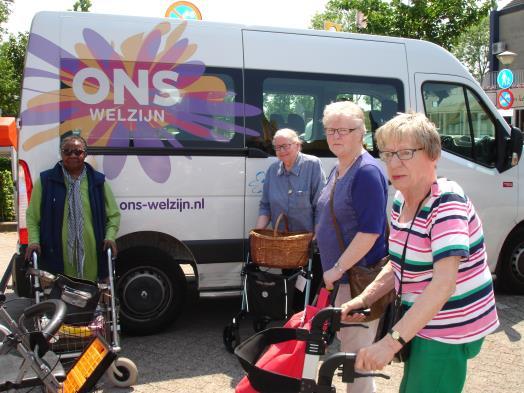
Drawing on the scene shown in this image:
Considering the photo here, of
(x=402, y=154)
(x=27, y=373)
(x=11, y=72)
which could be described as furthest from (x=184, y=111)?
(x=11, y=72)

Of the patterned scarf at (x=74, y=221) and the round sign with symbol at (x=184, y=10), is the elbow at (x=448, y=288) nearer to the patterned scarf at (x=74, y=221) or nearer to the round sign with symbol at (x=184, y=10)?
the patterned scarf at (x=74, y=221)

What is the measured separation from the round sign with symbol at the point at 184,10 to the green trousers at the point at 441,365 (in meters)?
4.64

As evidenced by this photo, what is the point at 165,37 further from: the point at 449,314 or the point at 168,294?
the point at 449,314

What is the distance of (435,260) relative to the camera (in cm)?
191

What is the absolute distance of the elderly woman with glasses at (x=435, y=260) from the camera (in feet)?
6.32

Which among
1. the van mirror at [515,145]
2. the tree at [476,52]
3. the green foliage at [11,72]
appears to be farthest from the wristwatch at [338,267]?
the tree at [476,52]

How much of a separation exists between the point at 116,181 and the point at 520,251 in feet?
14.1

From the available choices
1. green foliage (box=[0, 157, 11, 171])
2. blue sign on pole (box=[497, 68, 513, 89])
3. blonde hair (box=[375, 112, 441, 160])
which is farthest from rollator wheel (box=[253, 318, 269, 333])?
blue sign on pole (box=[497, 68, 513, 89])

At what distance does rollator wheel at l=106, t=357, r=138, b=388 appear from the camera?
3914mm

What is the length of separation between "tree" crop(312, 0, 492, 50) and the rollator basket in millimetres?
10925

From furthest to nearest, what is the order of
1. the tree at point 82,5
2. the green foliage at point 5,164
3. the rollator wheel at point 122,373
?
the tree at point 82,5, the green foliage at point 5,164, the rollator wheel at point 122,373

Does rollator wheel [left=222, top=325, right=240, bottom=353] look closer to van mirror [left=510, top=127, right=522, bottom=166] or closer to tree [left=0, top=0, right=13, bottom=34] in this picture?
van mirror [left=510, top=127, right=522, bottom=166]

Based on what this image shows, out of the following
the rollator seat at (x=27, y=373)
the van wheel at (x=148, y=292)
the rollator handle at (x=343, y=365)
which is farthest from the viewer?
the van wheel at (x=148, y=292)

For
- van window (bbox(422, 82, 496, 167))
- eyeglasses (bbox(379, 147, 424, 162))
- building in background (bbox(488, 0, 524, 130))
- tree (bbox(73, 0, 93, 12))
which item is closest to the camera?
eyeglasses (bbox(379, 147, 424, 162))
